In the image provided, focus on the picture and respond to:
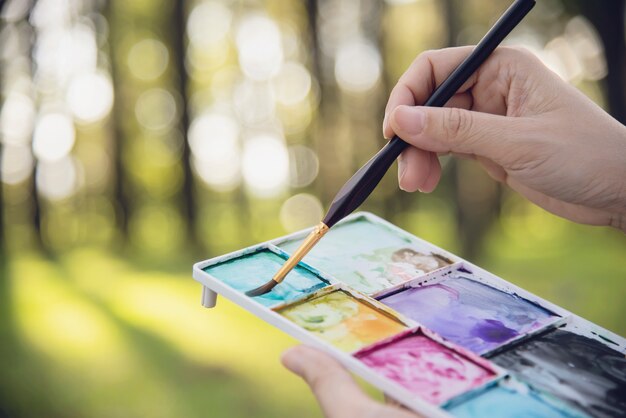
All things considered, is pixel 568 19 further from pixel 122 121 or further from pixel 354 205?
pixel 354 205

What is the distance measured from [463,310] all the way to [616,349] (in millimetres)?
252

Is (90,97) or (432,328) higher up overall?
(432,328)

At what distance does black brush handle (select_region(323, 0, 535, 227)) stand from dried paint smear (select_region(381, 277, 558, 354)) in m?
0.18

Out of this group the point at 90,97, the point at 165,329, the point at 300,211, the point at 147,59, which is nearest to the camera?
the point at 165,329

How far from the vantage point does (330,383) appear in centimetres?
104

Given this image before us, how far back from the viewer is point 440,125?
1.28 metres

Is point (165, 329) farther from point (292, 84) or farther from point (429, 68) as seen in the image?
point (429, 68)

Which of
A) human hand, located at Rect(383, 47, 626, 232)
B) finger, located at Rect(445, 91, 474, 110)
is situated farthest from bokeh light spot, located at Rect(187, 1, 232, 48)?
human hand, located at Rect(383, 47, 626, 232)

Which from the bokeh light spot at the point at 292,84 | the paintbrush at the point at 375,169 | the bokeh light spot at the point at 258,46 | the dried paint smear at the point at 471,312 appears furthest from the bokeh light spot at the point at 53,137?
the dried paint smear at the point at 471,312

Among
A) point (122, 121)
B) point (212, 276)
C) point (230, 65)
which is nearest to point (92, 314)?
point (122, 121)

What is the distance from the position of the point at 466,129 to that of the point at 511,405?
1.64 feet

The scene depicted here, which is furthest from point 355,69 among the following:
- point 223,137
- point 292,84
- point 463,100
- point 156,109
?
point 463,100

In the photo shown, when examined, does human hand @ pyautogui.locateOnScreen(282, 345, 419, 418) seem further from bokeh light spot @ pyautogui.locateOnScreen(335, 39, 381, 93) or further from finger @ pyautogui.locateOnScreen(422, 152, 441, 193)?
bokeh light spot @ pyautogui.locateOnScreen(335, 39, 381, 93)

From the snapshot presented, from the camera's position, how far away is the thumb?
49.9 inches
